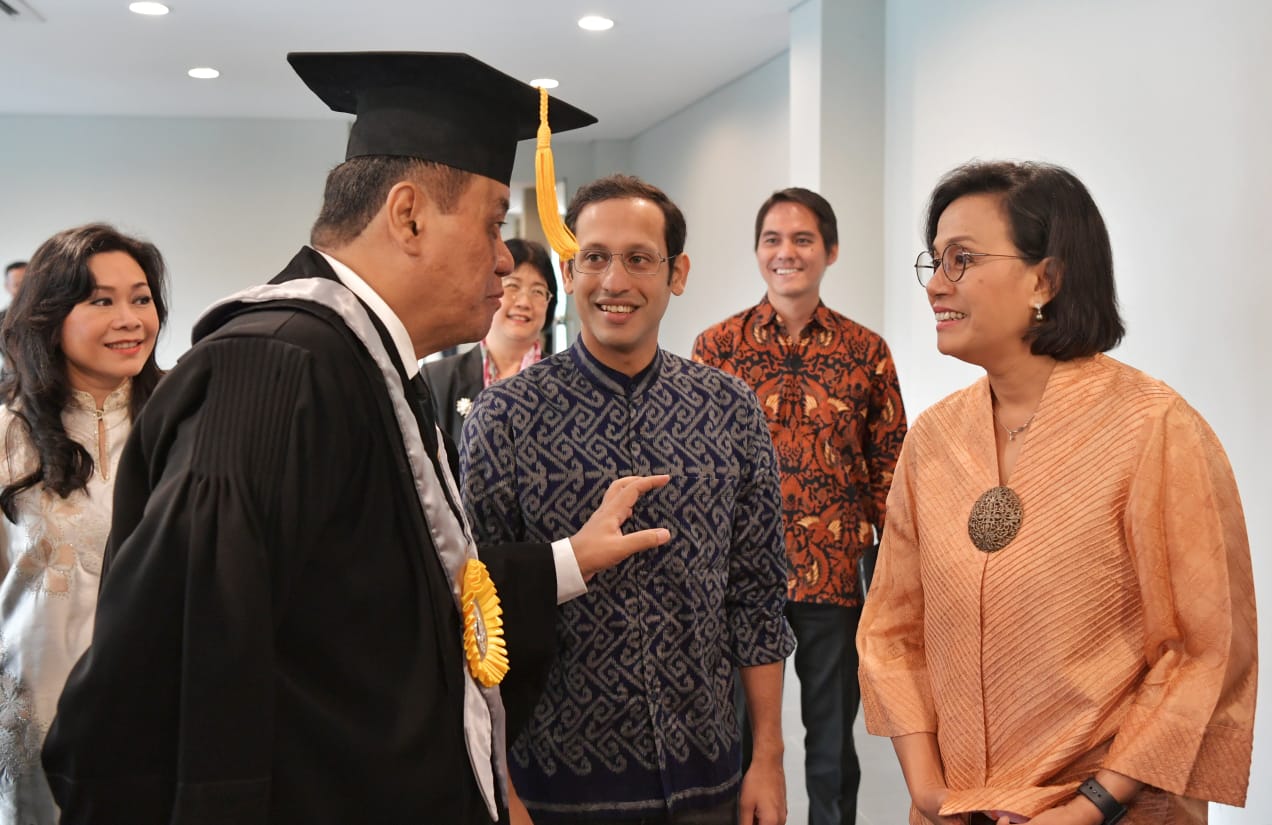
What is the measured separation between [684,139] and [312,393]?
7.92 metres

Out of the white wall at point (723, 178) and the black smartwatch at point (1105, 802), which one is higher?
the white wall at point (723, 178)

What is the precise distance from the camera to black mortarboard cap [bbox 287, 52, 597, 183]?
130 cm

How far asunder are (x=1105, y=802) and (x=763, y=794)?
554mm

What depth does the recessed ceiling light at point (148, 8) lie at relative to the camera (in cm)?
596

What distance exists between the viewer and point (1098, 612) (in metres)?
1.53

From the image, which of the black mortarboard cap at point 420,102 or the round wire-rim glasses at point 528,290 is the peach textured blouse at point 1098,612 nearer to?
the black mortarboard cap at point 420,102

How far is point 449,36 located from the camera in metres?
6.55

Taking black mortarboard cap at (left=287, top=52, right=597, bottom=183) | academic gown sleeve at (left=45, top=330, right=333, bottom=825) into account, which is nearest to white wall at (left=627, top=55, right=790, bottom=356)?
black mortarboard cap at (left=287, top=52, right=597, bottom=183)

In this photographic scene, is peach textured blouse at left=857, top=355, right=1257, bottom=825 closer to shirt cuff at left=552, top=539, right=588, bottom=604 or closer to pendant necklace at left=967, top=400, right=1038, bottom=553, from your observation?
pendant necklace at left=967, top=400, right=1038, bottom=553

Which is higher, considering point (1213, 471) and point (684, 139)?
point (684, 139)

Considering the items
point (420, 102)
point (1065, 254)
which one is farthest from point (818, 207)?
point (420, 102)

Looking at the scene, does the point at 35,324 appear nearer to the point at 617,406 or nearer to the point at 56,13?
the point at 617,406

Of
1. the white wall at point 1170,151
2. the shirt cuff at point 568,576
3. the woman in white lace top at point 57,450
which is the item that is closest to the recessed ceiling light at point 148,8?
the woman in white lace top at point 57,450

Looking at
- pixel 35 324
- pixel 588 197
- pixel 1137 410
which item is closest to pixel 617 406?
pixel 588 197
